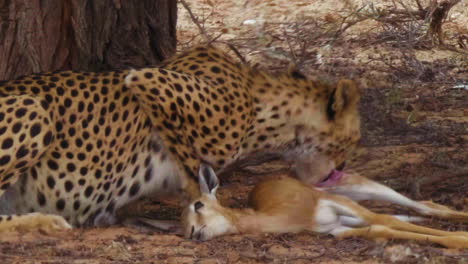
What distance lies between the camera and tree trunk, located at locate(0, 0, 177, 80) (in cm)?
465

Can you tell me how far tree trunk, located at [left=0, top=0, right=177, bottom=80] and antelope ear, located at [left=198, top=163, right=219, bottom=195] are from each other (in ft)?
3.97

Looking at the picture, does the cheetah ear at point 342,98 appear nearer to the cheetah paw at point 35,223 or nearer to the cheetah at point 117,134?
the cheetah at point 117,134

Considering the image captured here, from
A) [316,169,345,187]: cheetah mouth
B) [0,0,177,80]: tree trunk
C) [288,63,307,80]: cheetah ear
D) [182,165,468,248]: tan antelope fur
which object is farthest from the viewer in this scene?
[0,0,177,80]: tree trunk

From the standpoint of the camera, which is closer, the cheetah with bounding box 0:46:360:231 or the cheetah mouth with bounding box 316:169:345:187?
the cheetah with bounding box 0:46:360:231

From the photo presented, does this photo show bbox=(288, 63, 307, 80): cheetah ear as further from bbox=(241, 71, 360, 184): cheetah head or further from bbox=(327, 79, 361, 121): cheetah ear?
bbox=(327, 79, 361, 121): cheetah ear

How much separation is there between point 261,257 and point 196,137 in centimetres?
82

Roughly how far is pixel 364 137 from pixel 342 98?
99 centimetres

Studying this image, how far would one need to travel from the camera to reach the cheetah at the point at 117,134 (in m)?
3.76

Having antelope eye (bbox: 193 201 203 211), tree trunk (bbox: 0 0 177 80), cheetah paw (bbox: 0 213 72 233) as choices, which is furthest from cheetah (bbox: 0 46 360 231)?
tree trunk (bbox: 0 0 177 80)

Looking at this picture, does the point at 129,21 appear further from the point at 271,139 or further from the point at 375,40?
the point at 375,40

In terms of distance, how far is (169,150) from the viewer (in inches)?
159

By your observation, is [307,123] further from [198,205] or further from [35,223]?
[35,223]

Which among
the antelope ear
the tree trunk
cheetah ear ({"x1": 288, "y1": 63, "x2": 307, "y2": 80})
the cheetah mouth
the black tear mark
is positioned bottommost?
the cheetah mouth

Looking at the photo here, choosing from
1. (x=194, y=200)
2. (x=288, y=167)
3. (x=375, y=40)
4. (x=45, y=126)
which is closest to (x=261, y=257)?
(x=194, y=200)
